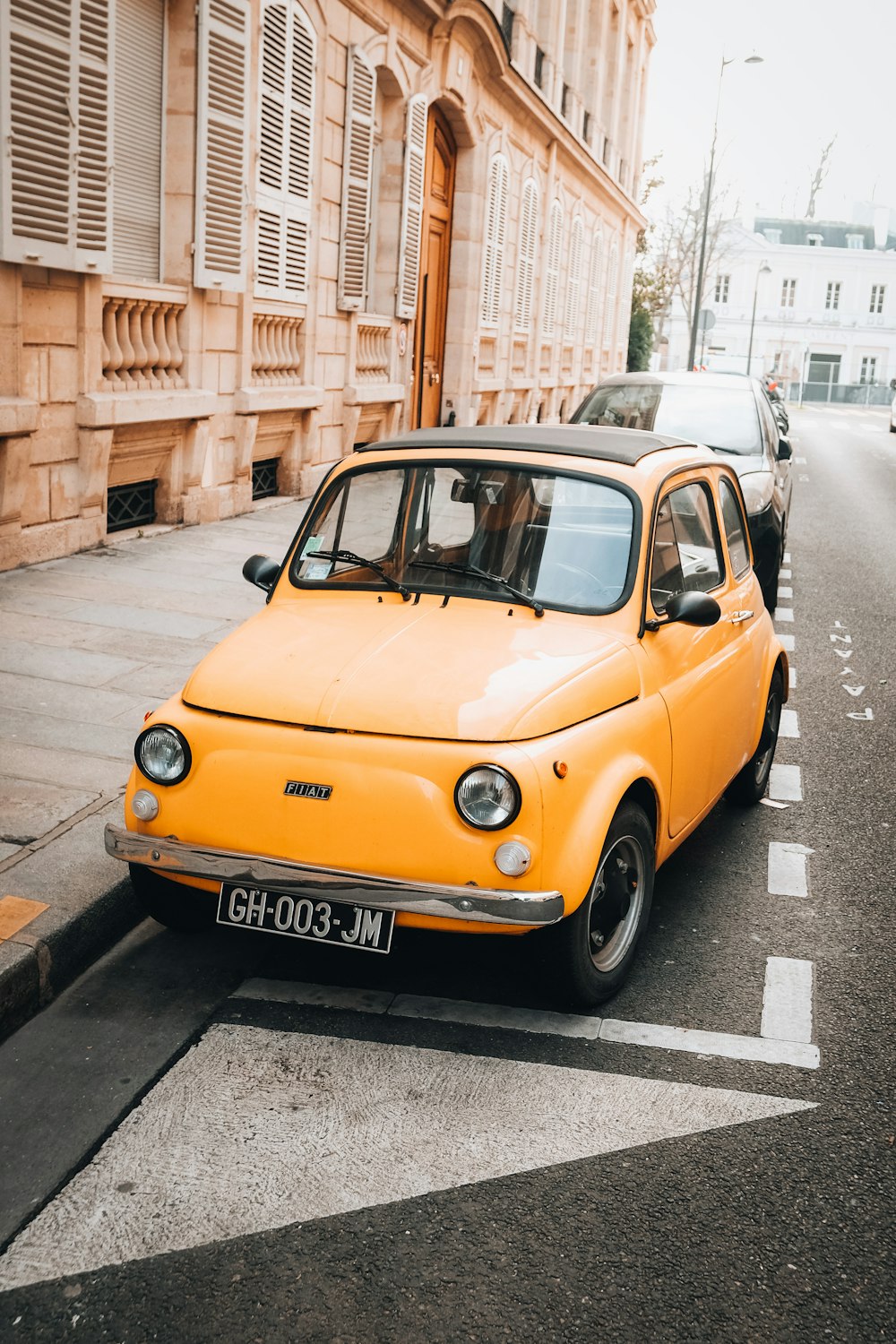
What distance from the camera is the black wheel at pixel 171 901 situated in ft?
14.3

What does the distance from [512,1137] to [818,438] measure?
40996 mm

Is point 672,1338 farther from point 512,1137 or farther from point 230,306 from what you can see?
point 230,306

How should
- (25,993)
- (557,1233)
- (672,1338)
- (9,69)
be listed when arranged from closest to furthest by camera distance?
(672,1338) < (557,1233) < (25,993) < (9,69)

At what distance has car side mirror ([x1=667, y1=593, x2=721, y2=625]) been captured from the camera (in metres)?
4.70

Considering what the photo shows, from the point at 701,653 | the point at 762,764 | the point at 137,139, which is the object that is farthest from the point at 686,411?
the point at 701,653

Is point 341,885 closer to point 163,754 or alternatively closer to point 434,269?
point 163,754

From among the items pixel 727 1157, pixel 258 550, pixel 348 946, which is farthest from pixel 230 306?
pixel 727 1157

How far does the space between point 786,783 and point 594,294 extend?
106 ft

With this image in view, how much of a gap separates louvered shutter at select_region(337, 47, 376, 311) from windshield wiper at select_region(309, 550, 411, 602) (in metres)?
11.0

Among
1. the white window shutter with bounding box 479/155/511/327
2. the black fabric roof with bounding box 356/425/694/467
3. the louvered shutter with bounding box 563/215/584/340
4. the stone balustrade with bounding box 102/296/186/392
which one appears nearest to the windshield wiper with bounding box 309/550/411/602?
the black fabric roof with bounding box 356/425/694/467

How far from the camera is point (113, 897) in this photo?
4.63m

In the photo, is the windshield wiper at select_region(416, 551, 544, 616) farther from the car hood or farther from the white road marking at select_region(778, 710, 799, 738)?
the white road marking at select_region(778, 710, 799, 738)

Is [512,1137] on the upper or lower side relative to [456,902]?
lower

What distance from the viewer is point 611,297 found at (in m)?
40.8
